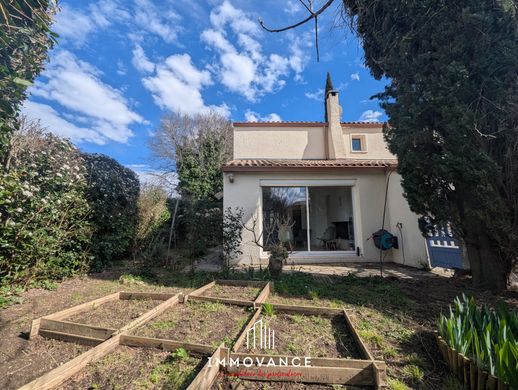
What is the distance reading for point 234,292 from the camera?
497cm

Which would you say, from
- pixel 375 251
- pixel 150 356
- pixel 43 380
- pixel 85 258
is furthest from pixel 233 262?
pixel 43 380

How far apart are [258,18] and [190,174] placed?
14.5m

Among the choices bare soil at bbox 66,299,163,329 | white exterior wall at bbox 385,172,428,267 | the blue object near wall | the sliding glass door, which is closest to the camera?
bare soil at bbox 66,299,163,329

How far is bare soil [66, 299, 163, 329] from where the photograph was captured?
11.4ft

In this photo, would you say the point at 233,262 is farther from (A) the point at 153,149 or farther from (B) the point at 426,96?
(A) the point at 153,149

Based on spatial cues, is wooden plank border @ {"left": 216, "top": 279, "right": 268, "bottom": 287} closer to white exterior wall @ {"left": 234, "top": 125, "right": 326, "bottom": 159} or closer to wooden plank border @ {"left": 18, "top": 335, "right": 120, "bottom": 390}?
wooden plank border @ {"left": 18, "top": 335, "right": 120, "bottom": 390}

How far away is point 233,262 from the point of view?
7977mm

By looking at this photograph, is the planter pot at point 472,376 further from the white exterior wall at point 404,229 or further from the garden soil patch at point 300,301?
the white exterior wall at point 404,229

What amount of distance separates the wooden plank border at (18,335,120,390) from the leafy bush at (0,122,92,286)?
3378 mm

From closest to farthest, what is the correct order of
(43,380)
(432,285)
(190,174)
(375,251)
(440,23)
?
1. (43,380)
2. (440,23)
3. (432,285)
4. (375,251)
5. (190,174)

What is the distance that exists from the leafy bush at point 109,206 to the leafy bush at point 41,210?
13.6 inches

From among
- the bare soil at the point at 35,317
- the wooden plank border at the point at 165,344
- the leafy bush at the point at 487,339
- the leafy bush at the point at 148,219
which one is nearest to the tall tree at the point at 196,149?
the leafy bush at the point at 148,219

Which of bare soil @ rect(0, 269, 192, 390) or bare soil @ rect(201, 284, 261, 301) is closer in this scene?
bare soil @ rect(0, 269, 192, 390)

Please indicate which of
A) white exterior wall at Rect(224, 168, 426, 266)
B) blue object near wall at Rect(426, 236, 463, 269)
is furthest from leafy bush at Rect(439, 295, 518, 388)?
white exterior wall at Rect(224, 168, 426, 266)
